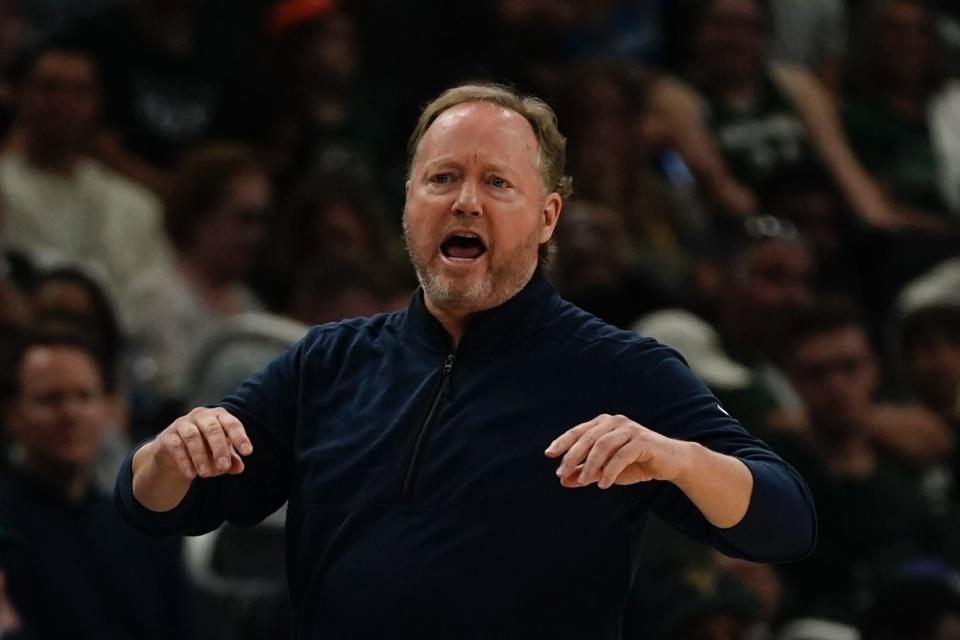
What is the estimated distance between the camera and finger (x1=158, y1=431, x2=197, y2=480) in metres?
2.80

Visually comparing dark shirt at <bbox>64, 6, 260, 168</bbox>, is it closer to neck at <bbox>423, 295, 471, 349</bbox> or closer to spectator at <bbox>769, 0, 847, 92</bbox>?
spectator at <bbox>769, 0, 847, 92</bbox>

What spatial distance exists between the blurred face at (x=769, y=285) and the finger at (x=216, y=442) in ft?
14.4

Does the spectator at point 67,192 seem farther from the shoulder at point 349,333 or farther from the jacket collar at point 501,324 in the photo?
the jacket collar at point 501,324

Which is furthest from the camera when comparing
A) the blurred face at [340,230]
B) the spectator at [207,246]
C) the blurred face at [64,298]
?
the blurred face at [340,230]

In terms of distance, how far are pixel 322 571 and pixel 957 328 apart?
4.28m

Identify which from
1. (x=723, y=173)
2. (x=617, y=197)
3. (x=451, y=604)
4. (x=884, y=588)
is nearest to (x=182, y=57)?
(x=617, y=197)

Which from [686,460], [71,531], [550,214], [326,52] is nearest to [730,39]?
[326,52]

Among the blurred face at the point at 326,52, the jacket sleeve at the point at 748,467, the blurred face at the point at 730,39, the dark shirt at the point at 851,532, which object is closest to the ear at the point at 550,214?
the jacket sleeve at the point at 748,467

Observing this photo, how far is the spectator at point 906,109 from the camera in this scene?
8352 millimetres

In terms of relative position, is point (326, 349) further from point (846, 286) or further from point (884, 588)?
point (846, 286)

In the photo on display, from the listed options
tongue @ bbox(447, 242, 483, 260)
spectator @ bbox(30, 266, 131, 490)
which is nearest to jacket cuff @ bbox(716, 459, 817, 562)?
tongue @ bbox(447, 242, 483, 260)

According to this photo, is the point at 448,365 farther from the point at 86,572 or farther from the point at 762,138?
the point at 762,138

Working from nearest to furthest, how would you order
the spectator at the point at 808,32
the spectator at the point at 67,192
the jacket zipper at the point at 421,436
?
the jacket zipper at the point at 421,436 < the spectator at the point at 67,192 < the spectator at the point at 808,32

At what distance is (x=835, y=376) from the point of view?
6.14 metres
